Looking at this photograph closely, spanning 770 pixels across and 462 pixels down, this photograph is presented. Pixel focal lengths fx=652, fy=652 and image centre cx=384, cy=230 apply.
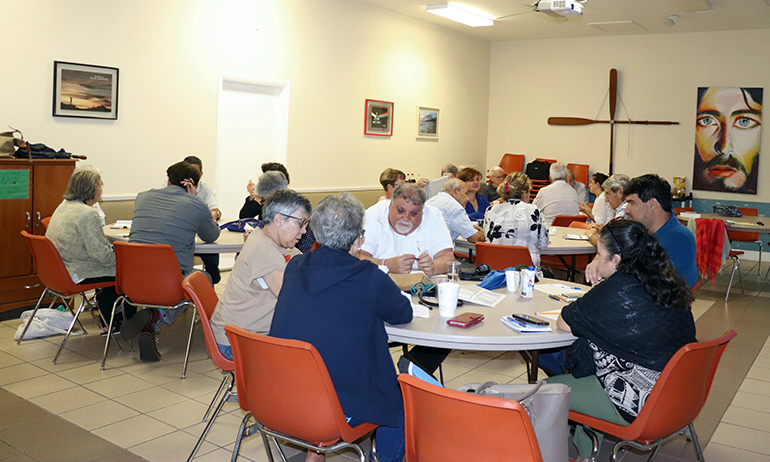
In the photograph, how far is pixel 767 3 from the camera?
27.1 ft

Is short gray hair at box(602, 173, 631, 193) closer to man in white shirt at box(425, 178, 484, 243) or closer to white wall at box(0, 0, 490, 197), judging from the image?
man in white shirt at box(425, 178, 484, 243)

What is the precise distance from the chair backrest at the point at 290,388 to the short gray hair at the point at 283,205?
89 cm

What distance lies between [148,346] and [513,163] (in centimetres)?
879

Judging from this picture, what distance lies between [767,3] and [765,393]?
6.00 meters

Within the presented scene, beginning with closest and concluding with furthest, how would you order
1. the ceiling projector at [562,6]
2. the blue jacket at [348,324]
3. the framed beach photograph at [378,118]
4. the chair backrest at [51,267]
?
the blue jacket at [348,324], the chair backrest at [51,267], the ceiling projector at [562,6], the framed beach photograph at [378,118]

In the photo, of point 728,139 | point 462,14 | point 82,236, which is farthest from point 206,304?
point 728,139

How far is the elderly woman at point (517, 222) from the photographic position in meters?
5.05

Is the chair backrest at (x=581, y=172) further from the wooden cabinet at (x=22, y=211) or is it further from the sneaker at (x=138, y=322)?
the sneaker at (x=138, y=322)

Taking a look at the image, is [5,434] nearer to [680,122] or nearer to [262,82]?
[262,82]

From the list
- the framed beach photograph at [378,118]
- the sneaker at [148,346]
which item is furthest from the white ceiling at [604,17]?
the sneaker at [148,346]

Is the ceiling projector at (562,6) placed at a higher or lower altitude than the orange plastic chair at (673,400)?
higher

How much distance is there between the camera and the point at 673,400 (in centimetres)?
237

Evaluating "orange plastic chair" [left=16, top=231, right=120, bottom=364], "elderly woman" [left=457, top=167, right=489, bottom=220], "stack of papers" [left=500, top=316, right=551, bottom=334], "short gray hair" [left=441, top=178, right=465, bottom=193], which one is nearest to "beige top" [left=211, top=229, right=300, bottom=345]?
"stack of papers" [left=500, top=316, right=551, bottom=334]

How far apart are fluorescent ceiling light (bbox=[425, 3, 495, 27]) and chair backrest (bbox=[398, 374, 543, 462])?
8022 mm
